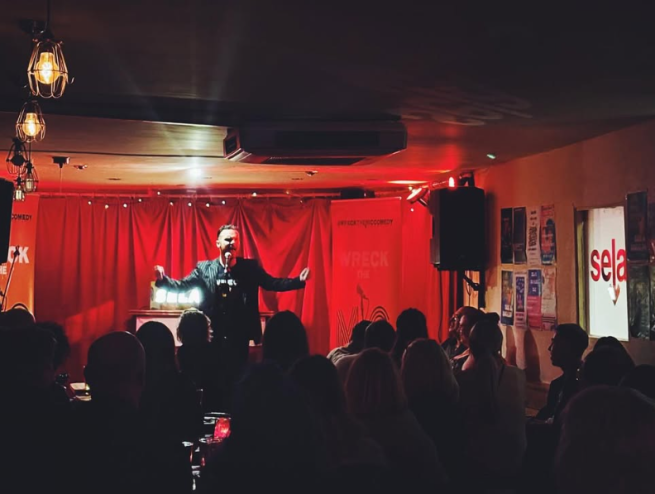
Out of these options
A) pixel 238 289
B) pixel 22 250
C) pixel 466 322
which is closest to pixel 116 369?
pixel 466 322

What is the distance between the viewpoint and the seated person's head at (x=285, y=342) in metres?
4.18

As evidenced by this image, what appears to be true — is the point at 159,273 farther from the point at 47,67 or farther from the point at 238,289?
the point at 47,67

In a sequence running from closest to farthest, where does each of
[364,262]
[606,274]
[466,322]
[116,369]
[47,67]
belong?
[116,369] → [47,67] → [606,274] → [466,322] → [364,262]

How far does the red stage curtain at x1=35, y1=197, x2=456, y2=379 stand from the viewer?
10906mm

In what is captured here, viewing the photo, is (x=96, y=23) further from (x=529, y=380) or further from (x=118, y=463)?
(x=529, y=380)

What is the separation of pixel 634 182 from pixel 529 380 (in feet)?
7.46

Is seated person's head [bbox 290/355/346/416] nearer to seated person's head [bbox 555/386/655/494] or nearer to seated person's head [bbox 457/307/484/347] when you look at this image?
seated person's head [bbox 555/386/655/494]

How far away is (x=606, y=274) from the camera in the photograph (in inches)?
250

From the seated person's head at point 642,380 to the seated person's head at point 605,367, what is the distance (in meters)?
0.29

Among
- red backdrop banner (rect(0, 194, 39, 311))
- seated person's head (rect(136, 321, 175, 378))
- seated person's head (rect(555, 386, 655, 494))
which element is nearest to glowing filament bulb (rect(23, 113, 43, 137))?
seated person's head (rect(136, 321, 175, 378))

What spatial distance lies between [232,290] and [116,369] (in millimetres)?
4471

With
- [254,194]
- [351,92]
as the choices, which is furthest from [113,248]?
[351,92]

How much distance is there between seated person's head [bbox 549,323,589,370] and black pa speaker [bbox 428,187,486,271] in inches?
116

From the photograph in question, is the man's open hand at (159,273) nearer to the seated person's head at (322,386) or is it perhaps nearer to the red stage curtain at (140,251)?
the red stage curtain at (140,251)
